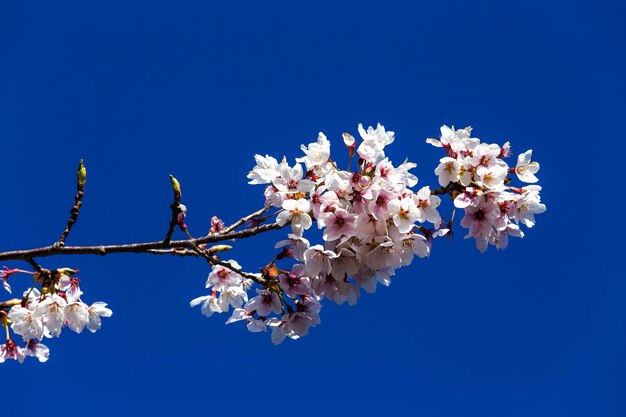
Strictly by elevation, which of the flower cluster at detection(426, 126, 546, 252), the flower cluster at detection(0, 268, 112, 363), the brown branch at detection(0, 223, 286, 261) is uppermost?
the flower cluster at detection(426, 126, 546, 252)

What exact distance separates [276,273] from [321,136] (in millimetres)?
1049

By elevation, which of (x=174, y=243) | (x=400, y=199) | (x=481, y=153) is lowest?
(x=174, y=243)

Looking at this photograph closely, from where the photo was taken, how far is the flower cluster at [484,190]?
4020 mm

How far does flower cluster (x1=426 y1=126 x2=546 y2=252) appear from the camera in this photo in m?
4.02

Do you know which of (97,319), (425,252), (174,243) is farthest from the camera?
(97,319)

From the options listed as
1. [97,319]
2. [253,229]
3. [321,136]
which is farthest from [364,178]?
[97,319]

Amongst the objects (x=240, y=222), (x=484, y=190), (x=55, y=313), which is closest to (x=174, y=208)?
(x=240, y=222)

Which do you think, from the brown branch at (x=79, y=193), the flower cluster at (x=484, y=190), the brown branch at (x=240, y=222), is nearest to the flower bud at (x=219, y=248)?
the brown branch at (x=240, y=222)

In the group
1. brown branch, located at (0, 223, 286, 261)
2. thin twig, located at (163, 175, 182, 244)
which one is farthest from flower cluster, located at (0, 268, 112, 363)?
thin twig, located at (163, 175, 182, 244)

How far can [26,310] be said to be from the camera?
4.51 m

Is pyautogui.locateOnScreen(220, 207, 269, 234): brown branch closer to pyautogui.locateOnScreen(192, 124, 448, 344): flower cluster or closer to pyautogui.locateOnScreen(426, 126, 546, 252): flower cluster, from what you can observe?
pyautogui.locateOnScreen(192, 124, 448, 344): flower cluster

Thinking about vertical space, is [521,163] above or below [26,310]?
above

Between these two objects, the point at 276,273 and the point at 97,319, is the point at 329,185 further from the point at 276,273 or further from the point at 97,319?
the point at 97,319

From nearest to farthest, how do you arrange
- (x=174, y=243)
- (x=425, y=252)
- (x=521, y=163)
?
(x=174, y=243) → (x=425, y=252) → (x=521, y=163)
